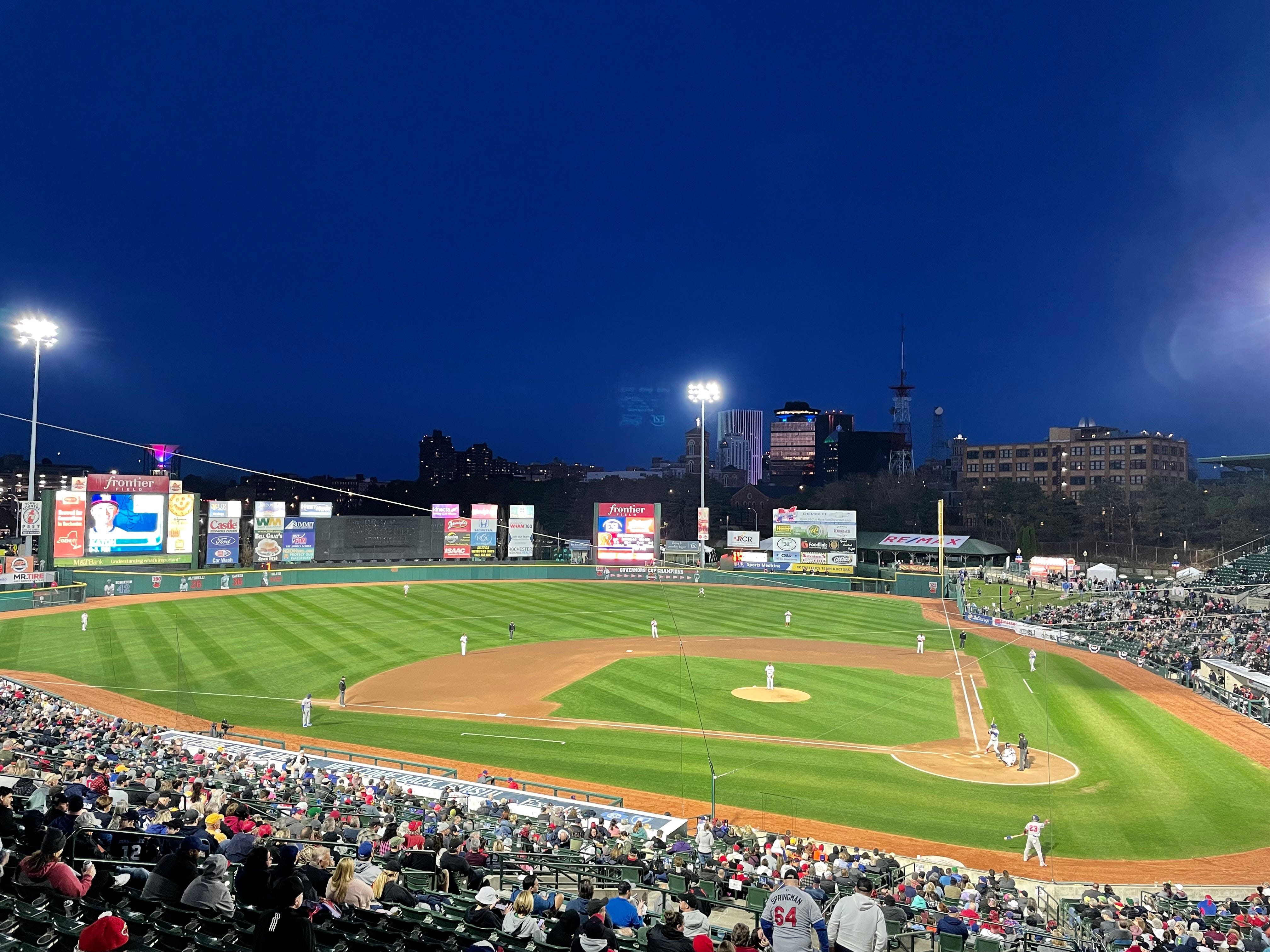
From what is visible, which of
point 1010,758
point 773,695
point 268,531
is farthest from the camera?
point 268,531

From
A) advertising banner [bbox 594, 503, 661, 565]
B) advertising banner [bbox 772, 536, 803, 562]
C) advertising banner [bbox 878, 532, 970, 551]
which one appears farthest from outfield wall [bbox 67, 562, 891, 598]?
advertising banner [bbox 878, 532, 970, 551]

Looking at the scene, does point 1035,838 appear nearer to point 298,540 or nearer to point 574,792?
point 574,792

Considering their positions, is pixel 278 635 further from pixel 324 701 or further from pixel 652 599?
pixel 652 599

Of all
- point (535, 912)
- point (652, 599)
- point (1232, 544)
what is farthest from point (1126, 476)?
point (535, 912)

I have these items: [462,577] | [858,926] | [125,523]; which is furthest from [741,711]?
[462,577]

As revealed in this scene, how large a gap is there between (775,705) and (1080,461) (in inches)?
3933

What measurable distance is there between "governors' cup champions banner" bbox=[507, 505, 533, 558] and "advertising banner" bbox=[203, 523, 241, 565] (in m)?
25.1

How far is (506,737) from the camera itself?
24.8 m

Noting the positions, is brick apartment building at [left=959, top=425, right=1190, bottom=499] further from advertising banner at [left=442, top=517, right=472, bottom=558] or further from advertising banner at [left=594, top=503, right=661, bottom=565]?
advertising banner at [left=442, top=517, right=472, bottom=558]

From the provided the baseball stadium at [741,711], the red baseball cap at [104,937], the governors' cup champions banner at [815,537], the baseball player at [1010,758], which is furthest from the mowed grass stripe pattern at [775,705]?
the governors' cup champions banner at [815,537]

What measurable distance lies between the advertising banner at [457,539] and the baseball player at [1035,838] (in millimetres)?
64123

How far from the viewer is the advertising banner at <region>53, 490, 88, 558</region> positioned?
47.0m

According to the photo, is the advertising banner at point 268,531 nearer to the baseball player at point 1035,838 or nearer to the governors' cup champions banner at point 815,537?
the governors' cup champions banner at point 815,537

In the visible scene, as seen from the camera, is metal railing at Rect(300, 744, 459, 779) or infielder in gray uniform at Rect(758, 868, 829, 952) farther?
metal railing at Rect(300, 744, 459, 779)
